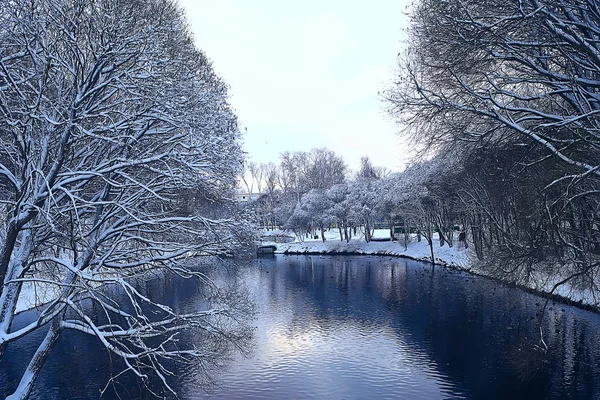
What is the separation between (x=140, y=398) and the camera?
14.5 meters

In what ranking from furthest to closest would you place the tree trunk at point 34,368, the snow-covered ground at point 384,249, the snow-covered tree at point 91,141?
the snow-covered ground at point 384,249
the tree trunk at point 34,368
the snow-covered tree at point 91,141

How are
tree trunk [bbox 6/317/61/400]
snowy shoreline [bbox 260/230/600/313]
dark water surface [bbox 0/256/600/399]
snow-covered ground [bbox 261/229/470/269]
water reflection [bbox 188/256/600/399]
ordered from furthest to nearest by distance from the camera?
snow-covered ground [bbox 261/229/470/269] < snowy shoreline [bbox 260/230/600/313] < water reflection [bbox 188/256/600/399] < dark water surface [bbox 0/256/600/399] < tree trunk [bbox 6/317/61/400]

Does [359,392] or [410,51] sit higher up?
[410,51]

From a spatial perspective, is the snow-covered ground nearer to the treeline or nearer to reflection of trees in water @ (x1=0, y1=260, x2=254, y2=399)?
the treeline

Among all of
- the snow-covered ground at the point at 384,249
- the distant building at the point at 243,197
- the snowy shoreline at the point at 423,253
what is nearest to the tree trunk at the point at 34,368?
the distant building at the point at 243,197

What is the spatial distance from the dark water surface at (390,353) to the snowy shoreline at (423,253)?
1.04m

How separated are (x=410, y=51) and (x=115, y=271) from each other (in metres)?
11.2

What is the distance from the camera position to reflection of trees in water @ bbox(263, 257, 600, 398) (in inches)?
638

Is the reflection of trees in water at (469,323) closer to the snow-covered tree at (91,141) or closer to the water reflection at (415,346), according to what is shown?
the water reflection at (415,346)

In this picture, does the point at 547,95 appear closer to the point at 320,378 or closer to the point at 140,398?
the point at 320,378

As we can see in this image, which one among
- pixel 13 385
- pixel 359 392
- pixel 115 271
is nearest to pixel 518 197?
pixel 359 392

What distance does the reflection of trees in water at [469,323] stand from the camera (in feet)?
53.2

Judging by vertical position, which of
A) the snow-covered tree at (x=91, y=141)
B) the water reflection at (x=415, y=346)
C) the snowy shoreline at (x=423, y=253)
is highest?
the snow-covered tree at (x=91, y=141)

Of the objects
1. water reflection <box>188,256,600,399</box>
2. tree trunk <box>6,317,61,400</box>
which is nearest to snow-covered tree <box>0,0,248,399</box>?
tree trunk <box>6,317,61,400</box>
